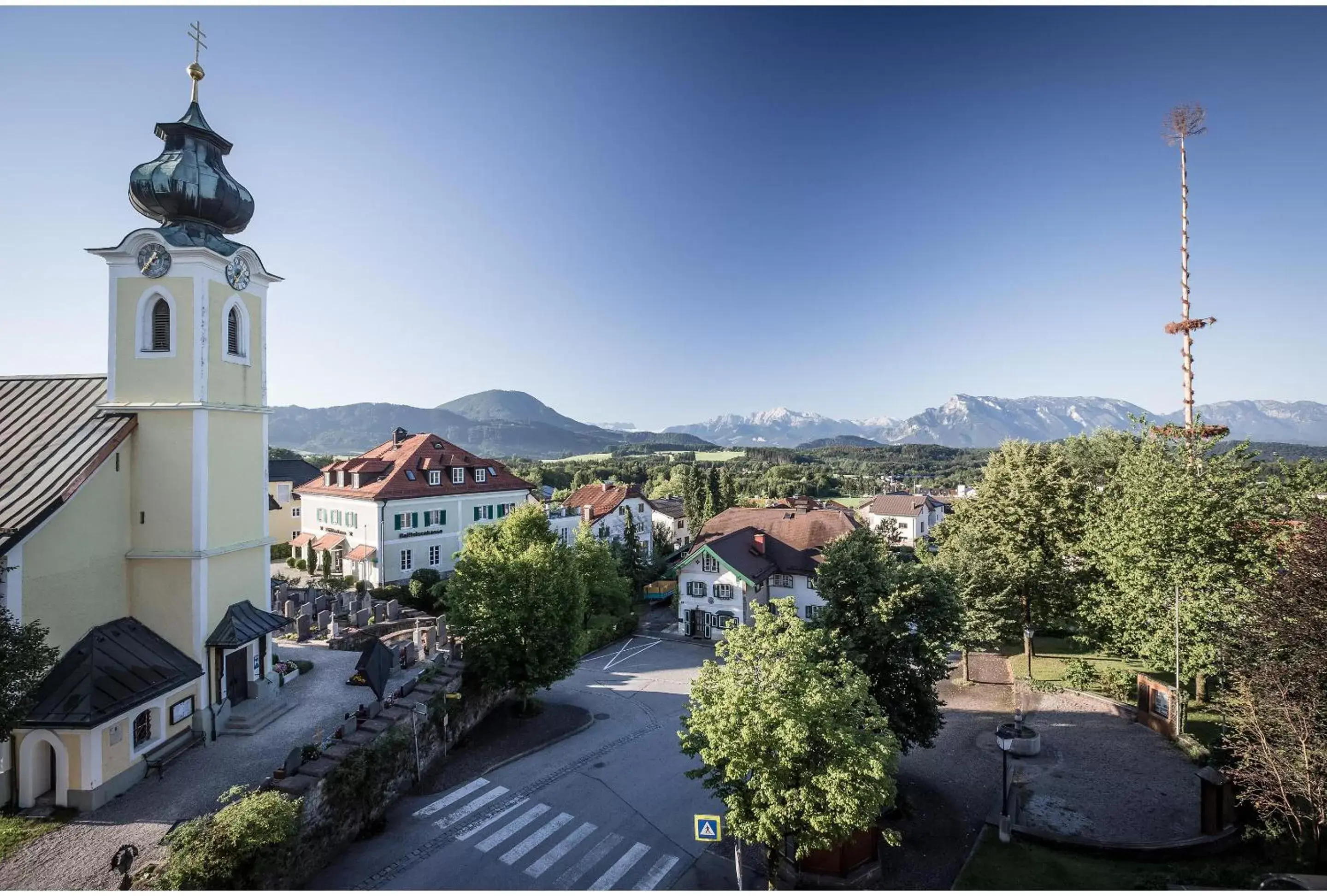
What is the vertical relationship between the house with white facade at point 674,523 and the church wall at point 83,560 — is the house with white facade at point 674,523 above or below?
below

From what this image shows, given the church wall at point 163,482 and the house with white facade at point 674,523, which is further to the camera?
the house with white facade at point 674,523

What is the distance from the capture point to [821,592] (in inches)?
771

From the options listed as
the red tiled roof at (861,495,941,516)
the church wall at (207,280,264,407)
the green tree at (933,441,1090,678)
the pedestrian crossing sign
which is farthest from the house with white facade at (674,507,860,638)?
the red tiled roof at (861,495,941,516)

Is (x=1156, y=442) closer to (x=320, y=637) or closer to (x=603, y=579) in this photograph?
(x=603, y=579)

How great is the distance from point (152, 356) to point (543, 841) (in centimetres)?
1812

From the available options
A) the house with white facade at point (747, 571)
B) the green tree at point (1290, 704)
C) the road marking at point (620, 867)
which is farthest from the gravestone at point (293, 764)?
the house with white facade at point (747, 571)

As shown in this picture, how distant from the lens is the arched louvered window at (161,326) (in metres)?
Result: 18.9

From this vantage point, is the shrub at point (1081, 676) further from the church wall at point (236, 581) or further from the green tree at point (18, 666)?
the green tree at point (18, 666)

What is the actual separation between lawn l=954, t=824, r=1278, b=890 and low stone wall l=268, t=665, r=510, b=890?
15221 mm

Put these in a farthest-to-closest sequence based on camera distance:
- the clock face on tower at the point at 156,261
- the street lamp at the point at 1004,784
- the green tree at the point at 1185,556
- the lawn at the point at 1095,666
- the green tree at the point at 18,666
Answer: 1. the lawn at the point at 1095,666
2. the green tree at the point at 1185,556
3. the clock face on tower at the point at 156,261
4. the street lamp at the point at 1004,784
5. the green tree at the point at 18,666

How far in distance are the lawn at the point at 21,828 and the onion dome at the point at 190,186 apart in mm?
15153

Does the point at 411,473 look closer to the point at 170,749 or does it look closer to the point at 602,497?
the point at 602,497

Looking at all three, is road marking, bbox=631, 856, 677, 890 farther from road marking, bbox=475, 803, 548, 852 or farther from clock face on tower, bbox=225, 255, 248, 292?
clock face on tower, bbox=225, 255, 248, 292

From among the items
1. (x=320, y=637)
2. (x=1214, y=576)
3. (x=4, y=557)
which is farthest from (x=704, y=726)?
(x=320, y=637)
